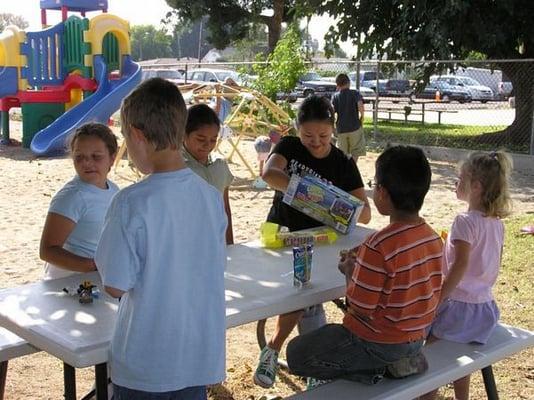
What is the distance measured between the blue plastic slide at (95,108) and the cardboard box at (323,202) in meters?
10.5

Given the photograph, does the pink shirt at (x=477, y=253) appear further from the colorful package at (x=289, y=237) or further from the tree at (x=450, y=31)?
the tree at (x=450, y=31)

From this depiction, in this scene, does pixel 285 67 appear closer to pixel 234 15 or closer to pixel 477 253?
pixel 234 15

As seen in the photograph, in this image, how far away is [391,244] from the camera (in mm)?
2355

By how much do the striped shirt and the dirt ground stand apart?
1.20m

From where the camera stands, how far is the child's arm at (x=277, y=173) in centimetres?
353

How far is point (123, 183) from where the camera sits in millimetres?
10078

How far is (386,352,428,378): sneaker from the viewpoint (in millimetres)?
2596

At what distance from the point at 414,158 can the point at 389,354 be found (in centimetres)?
71

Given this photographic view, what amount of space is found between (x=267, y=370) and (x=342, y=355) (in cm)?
84

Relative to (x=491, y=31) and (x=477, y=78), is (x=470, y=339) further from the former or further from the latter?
(x=477, y=78)

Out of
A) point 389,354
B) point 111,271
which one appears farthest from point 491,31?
point 111,271

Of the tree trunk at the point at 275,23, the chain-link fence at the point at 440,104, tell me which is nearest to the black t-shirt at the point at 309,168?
the chain-link fence at the point at 440,104

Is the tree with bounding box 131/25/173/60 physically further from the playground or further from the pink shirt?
the pink shirt

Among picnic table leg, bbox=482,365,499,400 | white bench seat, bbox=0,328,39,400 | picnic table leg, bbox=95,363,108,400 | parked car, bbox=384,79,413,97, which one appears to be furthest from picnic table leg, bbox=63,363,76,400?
parked car, bbox=384,79,413,97
